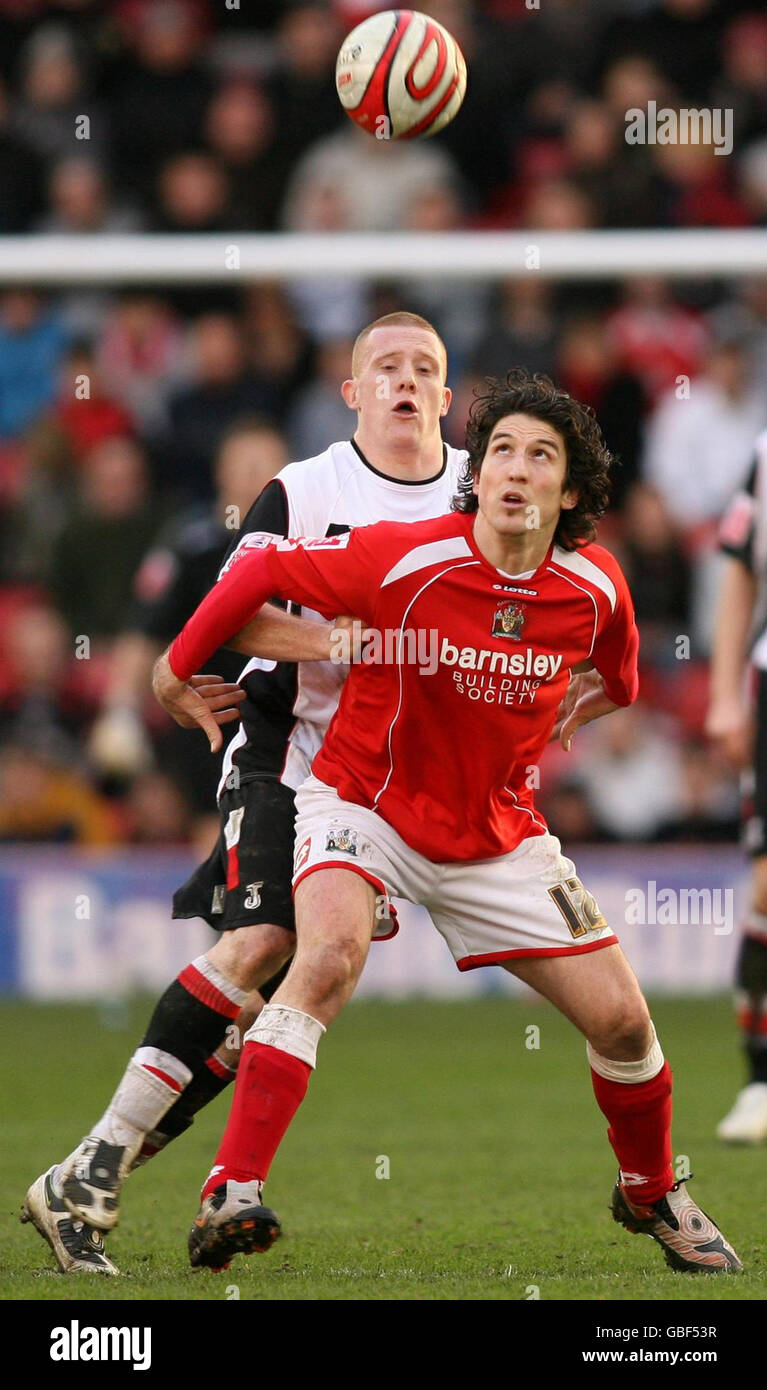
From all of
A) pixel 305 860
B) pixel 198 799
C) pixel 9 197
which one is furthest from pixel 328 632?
pixel 9 197

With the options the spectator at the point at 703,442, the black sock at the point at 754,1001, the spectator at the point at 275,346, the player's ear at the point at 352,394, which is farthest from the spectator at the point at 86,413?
the player's ear at the point at 352,394

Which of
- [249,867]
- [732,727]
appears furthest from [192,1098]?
[732,727]

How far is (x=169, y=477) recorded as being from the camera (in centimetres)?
1081

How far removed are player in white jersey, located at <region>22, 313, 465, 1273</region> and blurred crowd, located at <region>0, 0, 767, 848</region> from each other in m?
4.24

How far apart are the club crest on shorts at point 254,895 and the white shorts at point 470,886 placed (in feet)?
0.55

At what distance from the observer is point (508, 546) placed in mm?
4402

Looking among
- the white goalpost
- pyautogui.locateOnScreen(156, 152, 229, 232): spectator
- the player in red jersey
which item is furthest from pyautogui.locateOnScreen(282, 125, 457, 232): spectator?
the player in red jersey

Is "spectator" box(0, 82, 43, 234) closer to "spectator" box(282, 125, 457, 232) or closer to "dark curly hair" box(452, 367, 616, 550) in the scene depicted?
"spectator" box(282, 125, 457, 232)

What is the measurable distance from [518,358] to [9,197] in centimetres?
333

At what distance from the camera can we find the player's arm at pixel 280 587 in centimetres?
440

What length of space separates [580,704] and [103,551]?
19.7 feet

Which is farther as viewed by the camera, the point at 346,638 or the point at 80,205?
the point at 80,205

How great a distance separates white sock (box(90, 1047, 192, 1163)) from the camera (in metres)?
4.55
